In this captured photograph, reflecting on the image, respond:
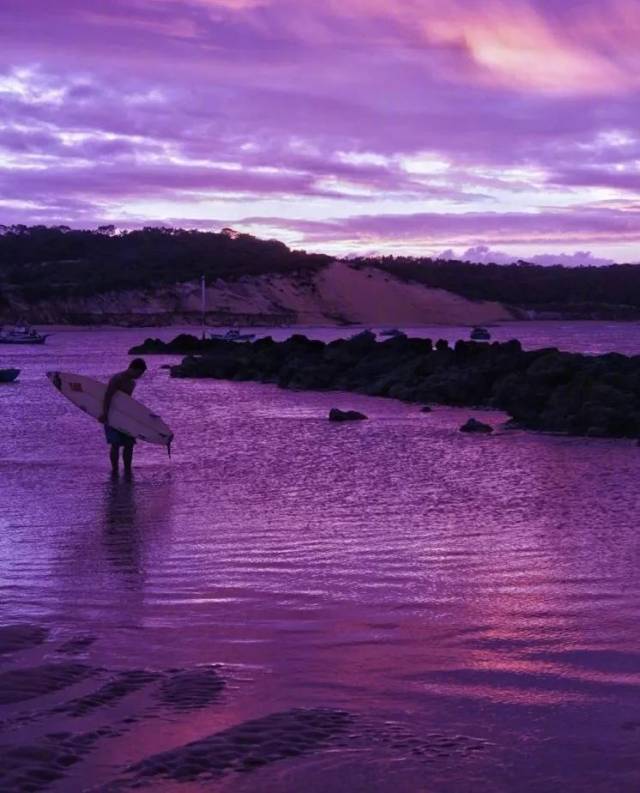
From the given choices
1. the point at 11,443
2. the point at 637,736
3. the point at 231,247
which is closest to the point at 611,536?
the point at 637,736

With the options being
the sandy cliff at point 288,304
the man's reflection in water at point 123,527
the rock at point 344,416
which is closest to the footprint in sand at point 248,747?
the man's reflection in water at point 123,527

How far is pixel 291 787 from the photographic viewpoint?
4258mm

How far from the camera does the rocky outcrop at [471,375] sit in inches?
725

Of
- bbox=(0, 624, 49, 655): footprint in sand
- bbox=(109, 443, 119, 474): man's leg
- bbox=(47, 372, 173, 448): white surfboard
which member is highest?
bbox=(47, 372, 173, 448): white surfboard

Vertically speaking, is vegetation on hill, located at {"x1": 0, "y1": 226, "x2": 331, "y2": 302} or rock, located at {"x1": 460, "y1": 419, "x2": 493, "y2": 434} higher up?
vegetation on hill, located at {"x1": 0, "y1": 226, "x2": 331, "y2": 302}

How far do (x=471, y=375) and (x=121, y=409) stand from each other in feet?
42.2

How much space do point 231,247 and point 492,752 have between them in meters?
159

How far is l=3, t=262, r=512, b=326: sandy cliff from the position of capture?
10300 centimetres

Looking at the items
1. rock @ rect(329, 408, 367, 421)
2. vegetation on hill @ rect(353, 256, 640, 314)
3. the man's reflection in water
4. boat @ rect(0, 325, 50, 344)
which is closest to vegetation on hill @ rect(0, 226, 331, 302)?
vegetation on hill @ rect(353, 256, 640, 314)

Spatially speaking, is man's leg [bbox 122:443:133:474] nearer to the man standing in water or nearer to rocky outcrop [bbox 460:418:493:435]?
the man standing in water

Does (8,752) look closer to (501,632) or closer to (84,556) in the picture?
A: (501,632)

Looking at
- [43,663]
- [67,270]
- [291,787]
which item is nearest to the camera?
[291,787]

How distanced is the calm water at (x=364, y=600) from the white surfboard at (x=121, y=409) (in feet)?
1.19

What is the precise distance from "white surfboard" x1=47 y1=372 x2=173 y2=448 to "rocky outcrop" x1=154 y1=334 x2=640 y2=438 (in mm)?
6373
